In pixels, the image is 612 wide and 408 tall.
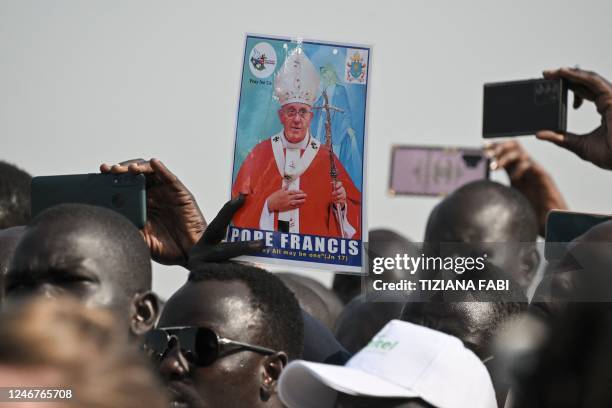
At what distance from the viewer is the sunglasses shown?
13.0 ft

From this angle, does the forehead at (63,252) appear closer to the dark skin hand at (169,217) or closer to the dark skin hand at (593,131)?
the dark skin hand at (169,217)

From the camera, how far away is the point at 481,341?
4105 mm

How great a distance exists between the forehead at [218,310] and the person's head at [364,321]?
4.61 feet

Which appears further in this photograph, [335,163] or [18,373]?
[335,163]

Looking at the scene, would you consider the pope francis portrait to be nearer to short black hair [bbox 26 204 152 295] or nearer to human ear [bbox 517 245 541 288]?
short black hair [bbox 26 204 152 295]

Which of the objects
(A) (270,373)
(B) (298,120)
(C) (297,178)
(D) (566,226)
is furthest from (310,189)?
(D) (566,226)

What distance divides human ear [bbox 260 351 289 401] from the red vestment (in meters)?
0.56

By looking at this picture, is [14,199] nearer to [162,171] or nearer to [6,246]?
[6,246]

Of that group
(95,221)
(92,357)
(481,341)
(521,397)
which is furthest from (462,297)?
(92,357)

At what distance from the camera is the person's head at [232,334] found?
13.0ft

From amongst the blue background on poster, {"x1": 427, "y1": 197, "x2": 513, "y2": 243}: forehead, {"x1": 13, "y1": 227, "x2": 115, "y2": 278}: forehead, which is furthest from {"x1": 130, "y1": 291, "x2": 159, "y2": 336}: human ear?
{"x1": 427, "y1": 197, "x2": 513, "y2": 243}: forehead

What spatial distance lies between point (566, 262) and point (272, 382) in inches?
44.8

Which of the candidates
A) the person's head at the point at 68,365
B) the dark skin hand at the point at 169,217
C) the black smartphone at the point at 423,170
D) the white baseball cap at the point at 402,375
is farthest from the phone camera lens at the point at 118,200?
the black smartphone at the point at 423,170

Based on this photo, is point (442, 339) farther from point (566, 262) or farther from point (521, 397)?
point (521, 397)
